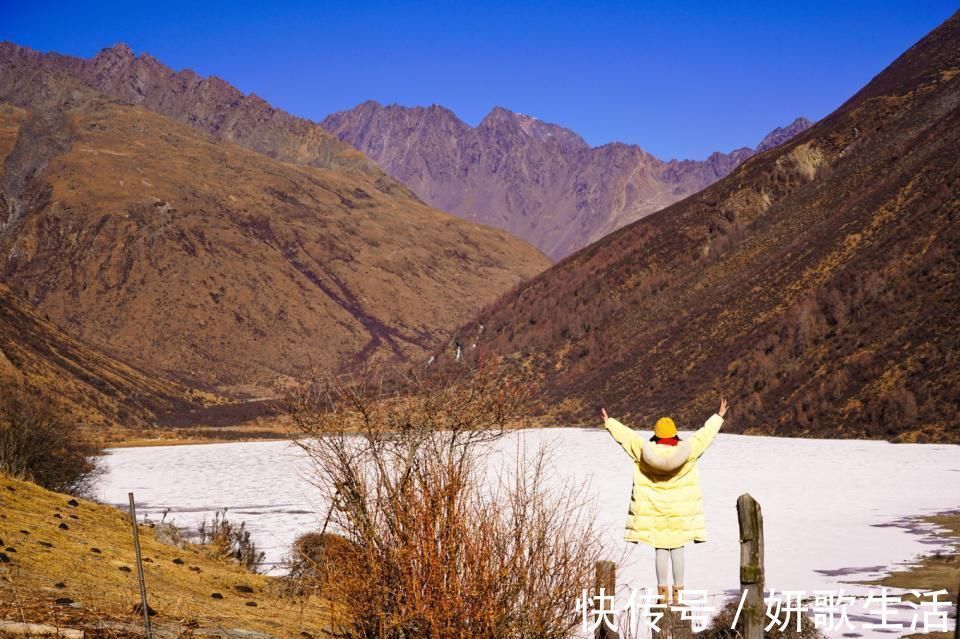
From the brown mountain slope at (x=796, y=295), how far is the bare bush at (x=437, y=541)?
3459cm

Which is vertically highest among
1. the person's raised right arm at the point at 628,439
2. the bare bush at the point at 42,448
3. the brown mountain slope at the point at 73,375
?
the brown mountain slope at the point at 73,375

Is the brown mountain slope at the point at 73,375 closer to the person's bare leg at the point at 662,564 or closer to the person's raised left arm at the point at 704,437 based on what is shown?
the person's bare leg at the point at 662,564

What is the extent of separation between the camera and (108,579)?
945 cm

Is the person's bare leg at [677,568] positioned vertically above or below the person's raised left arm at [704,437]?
below

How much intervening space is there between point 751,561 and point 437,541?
2300 millimetres

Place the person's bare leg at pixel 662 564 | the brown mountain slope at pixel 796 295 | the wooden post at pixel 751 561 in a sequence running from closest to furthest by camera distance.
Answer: the wooden post at pixel 751 561, the person's bare leg at pixel 662 564, the brown mountain slope at pixel 796 295

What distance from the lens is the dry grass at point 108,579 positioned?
7.74 meters

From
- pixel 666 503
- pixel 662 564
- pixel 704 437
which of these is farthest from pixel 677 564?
pixel 704 437

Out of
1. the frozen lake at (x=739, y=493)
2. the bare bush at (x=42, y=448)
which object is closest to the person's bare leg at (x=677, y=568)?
the frozen lake at (x=739, y=493)

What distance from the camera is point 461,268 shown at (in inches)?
7170

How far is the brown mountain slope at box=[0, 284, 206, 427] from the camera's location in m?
61.5

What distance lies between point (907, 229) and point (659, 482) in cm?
5224

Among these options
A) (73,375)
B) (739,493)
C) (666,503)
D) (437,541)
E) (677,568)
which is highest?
(73,375)

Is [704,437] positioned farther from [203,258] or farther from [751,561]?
[203,258]
